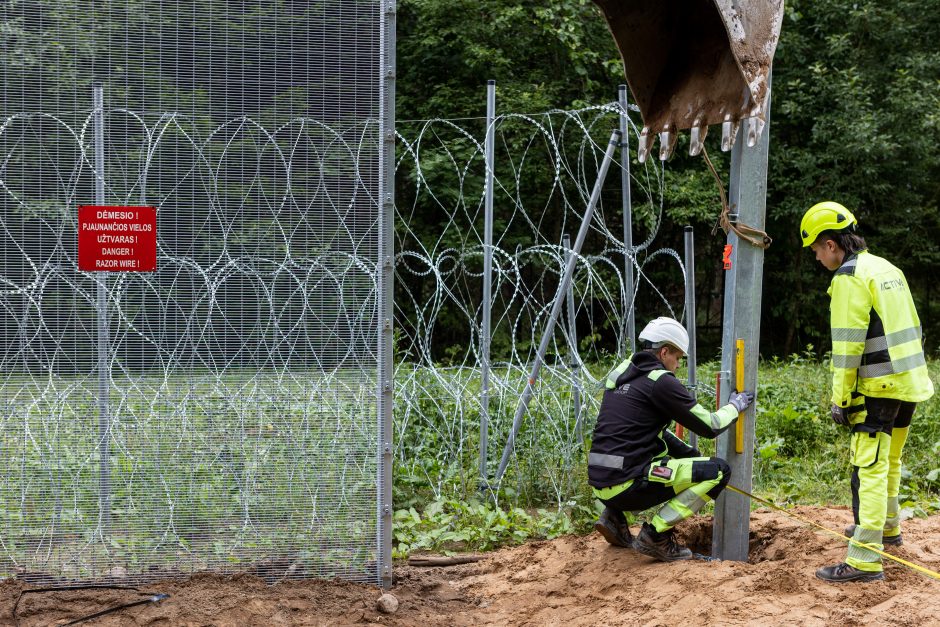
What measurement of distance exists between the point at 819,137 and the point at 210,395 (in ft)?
41.7

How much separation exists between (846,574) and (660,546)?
3.17 ft

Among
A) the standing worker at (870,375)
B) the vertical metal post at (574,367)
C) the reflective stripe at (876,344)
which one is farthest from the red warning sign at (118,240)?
the reflective stripe at (876,344)

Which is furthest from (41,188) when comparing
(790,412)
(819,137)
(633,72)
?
(819,137)

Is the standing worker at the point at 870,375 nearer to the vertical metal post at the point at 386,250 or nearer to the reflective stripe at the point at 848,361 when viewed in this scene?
the reflective stripe at the point at 848,361

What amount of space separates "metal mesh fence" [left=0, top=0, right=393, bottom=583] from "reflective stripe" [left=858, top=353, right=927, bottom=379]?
2.41m

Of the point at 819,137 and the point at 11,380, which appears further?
the point at 819,137

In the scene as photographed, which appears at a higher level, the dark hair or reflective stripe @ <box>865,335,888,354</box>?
the dark hair

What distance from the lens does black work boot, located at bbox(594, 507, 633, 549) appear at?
5332 mm

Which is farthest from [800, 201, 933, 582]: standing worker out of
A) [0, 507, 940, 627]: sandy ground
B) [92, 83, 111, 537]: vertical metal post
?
[92, 83, 111, 537]: vertical metal post

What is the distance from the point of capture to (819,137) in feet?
50.0

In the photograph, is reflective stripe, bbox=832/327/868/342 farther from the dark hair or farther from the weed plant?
the weed plant

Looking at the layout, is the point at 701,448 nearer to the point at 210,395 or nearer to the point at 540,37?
the point at 210,395

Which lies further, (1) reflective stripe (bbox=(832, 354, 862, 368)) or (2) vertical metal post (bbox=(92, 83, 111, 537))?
(2) vertical metal post (bbox=(92, 83, 111, 537))

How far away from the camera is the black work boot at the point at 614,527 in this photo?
5.33 meters
